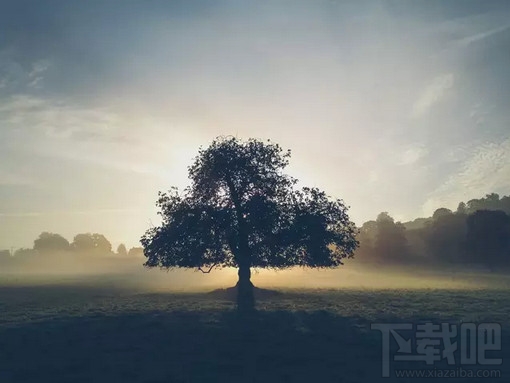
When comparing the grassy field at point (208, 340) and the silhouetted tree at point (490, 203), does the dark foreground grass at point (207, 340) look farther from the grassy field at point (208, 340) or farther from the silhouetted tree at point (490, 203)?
the silhouetted tree at point (490, 203)

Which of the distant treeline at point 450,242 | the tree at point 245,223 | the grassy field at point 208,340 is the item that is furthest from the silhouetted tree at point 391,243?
the grassy field at point 208,340

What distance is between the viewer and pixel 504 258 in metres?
84.1

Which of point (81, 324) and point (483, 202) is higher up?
point (483, 202)

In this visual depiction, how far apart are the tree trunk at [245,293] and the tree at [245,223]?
0.10 meters

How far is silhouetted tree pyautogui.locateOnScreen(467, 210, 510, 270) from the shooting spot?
8450 centimetres

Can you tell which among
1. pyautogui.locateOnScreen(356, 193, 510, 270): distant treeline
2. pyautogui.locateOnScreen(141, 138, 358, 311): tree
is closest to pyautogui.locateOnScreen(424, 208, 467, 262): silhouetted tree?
pyautogui.locateOnScreen(356, 193, 510, 270): distant treeline

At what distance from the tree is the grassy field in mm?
11005

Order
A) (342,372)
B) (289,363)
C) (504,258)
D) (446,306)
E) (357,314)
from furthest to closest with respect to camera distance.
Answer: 1. (504,258)
2. (446,306)
3. (357,314)
4. (289,363)
5. (342,372)

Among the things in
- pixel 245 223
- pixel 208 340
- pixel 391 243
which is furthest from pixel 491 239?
pixel 208 340

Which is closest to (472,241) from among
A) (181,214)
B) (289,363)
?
(181,214)

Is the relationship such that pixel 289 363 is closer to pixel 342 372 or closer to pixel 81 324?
pixel 342 372

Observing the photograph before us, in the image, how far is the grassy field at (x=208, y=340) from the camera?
16.3 meters

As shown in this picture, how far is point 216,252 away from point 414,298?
19.3m

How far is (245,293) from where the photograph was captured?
40312 mm
